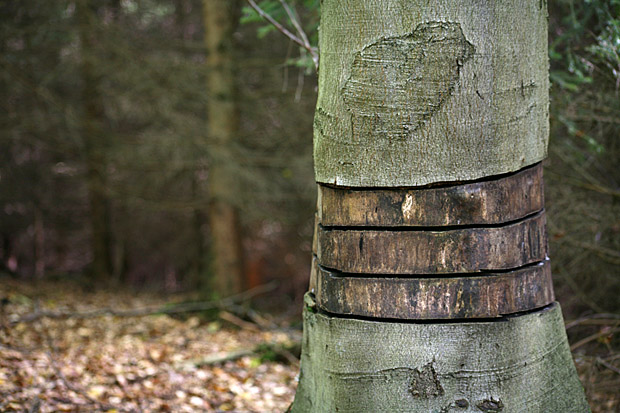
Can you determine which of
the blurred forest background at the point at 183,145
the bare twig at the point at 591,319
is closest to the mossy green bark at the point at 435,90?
the blurred forest background at the point at 183,145

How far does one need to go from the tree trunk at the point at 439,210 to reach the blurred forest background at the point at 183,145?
5.52ft

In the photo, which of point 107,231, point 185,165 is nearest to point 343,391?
point 185,165

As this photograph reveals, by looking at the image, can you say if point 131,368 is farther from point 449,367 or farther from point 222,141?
point 222,141

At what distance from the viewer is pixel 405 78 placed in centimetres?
149

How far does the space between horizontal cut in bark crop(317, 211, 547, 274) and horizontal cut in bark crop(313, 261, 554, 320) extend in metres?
0.03

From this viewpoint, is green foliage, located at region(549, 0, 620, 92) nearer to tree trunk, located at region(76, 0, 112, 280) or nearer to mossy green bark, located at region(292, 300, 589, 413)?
mossy green bark, located at region(292, 300, 589, 413)

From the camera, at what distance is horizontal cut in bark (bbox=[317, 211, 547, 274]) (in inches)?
58.3

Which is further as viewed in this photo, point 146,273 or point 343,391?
point 146,273

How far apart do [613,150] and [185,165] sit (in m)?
6.98

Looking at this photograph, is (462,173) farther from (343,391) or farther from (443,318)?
(343,391)

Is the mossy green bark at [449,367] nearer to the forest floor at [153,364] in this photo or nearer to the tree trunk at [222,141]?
the forest floor at [153,364]

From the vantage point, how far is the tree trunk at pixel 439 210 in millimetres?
1479

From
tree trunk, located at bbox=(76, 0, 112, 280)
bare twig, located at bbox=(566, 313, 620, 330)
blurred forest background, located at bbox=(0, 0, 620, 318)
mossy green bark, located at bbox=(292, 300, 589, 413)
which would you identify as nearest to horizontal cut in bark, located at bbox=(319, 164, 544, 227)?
mossy green bark, located at bbox=(292, 300, 589, 413)

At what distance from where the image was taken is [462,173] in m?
1.48
